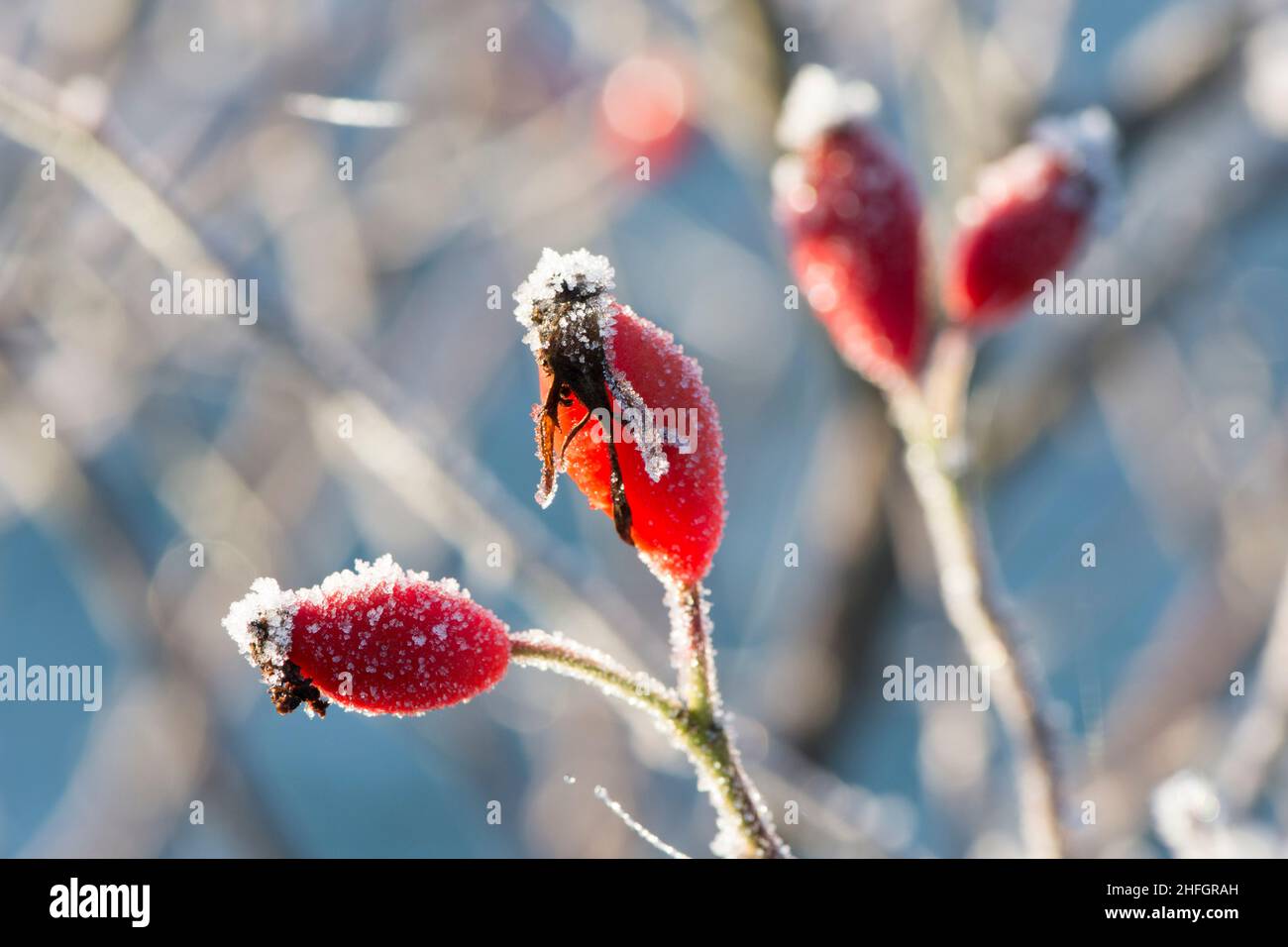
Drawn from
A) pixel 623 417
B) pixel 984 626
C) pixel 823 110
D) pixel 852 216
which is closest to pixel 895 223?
pixel 852 216

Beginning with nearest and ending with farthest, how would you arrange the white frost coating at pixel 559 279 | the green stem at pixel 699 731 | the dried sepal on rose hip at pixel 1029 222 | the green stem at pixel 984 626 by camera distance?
the white frost coating at pixel 559 279 → the green stem at pixel 699 731 → the green stem at pixel 984 626 → the dried sepal on rose hip at pixel 1029 222

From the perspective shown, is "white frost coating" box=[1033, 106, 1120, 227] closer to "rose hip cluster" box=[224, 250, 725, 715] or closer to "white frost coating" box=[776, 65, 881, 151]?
"white frost coating" box=[776, 65, 881, 151]

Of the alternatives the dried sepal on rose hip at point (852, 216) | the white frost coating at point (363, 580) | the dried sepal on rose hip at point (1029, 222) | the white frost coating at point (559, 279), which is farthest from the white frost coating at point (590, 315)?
the dried sepal on rose hip at point (1029, 222)

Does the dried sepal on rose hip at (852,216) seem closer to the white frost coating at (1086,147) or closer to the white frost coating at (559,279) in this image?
the white frost coating at (1086,147)

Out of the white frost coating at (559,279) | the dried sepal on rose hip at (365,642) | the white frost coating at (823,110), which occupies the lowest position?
the dried sepal on rose hip at (365,642)

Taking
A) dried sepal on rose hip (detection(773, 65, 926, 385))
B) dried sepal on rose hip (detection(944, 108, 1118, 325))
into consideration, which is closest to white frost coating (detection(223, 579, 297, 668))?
dried sepal on rose hip (detection(773, 65, 926, 385))

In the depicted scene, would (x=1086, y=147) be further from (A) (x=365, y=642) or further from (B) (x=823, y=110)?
(A) (x=365, y=642)

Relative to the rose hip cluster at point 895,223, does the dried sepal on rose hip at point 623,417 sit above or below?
below
